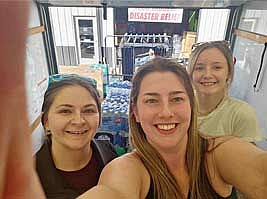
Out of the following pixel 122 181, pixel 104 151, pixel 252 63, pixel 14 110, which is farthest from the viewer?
pixel 252 63

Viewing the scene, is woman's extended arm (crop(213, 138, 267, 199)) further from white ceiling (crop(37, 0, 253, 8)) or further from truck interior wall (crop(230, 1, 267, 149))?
white ceiling (crop(37, 0, 253, 8))

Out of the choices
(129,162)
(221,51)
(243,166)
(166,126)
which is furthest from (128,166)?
(221,51)

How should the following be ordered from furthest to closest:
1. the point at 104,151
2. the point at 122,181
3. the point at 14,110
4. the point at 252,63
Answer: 1. the point at 252,63
2. the point at 104,151
3. the point at 122,181
4. the point at 14,110

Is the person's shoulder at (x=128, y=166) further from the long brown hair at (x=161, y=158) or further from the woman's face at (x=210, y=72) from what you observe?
the woman's face at (x=210, y=72)

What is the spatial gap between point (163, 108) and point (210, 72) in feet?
0.52

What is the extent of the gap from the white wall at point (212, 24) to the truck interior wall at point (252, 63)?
4cm

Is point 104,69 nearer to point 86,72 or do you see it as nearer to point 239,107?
point 86,72

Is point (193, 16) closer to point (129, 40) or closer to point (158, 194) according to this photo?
point (129, 40)

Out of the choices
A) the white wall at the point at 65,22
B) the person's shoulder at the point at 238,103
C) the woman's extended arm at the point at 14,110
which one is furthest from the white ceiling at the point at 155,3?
the woman's extended arm at the point at 14,110

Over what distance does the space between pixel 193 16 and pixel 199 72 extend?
14 centimetres

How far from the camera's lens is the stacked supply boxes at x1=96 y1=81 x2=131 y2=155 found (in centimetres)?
65

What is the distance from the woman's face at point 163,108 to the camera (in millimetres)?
560

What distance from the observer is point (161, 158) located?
602 mm

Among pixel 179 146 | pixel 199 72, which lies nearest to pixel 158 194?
pixel 179 146
